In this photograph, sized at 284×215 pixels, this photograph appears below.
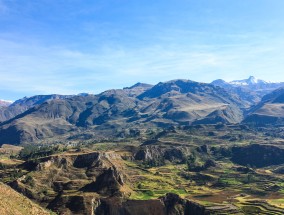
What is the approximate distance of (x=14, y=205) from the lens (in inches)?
3664

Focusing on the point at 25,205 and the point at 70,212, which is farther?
the point at 70,212

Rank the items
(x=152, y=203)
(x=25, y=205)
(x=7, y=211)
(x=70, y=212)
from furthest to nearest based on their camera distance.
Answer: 1. (x=152, y=203)
2. (x=70, y=212)
3. (x=25, y=205)
4. (x=7, y=211)

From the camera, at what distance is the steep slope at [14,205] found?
89.1 m

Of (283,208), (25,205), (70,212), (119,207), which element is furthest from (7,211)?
(283,208)

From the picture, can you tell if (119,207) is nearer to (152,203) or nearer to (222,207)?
(152,203)

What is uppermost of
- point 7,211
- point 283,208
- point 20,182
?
point 7,211

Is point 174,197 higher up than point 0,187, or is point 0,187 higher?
point 0,187

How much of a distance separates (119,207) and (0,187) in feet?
260

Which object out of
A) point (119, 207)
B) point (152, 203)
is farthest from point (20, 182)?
point (152, 203)

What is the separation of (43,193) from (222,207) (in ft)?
292

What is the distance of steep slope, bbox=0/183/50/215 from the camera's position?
292 ft

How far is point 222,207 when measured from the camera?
556 ft

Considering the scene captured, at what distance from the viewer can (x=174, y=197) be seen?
567ft

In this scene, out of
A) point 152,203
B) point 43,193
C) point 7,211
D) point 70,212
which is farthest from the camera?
point 43,193
